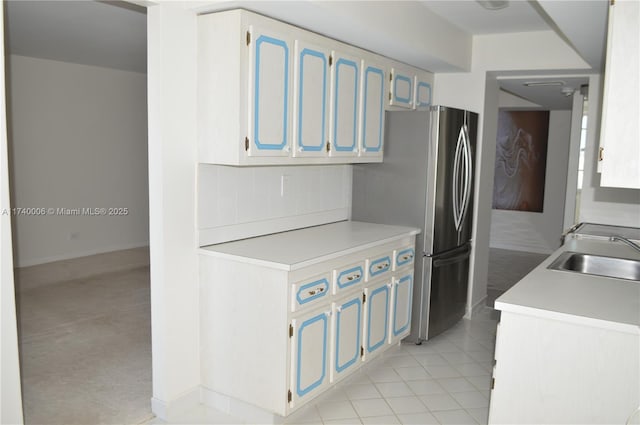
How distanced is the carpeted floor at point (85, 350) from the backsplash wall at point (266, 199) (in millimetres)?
1035

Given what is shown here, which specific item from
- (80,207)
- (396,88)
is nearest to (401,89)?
(396,88)

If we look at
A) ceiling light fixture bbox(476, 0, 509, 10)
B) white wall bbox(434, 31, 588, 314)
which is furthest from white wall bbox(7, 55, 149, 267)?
ceiling light fixture bbox(476, 0, 509, 10)

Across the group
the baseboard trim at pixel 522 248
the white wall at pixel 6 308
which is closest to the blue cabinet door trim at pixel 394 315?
the white wall at pixel 6 308

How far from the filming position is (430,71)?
14.8 feet

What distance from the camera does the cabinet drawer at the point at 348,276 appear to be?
2959mm

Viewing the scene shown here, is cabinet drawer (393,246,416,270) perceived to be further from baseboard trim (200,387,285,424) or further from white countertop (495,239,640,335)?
baseboard trim (200,387,285,424)

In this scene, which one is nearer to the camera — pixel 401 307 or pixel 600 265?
pixel 600 265

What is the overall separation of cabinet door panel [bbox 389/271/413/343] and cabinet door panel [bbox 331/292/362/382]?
47cm

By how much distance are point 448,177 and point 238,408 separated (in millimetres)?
2099

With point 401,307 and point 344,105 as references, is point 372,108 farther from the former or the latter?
point 401,307

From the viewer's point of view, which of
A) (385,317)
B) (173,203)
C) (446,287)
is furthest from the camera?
(446,287)

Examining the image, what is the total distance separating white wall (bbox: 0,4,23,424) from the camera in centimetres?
201

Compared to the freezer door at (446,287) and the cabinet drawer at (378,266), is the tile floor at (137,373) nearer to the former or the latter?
the freezer door at (446,287)

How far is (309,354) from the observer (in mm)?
2805
